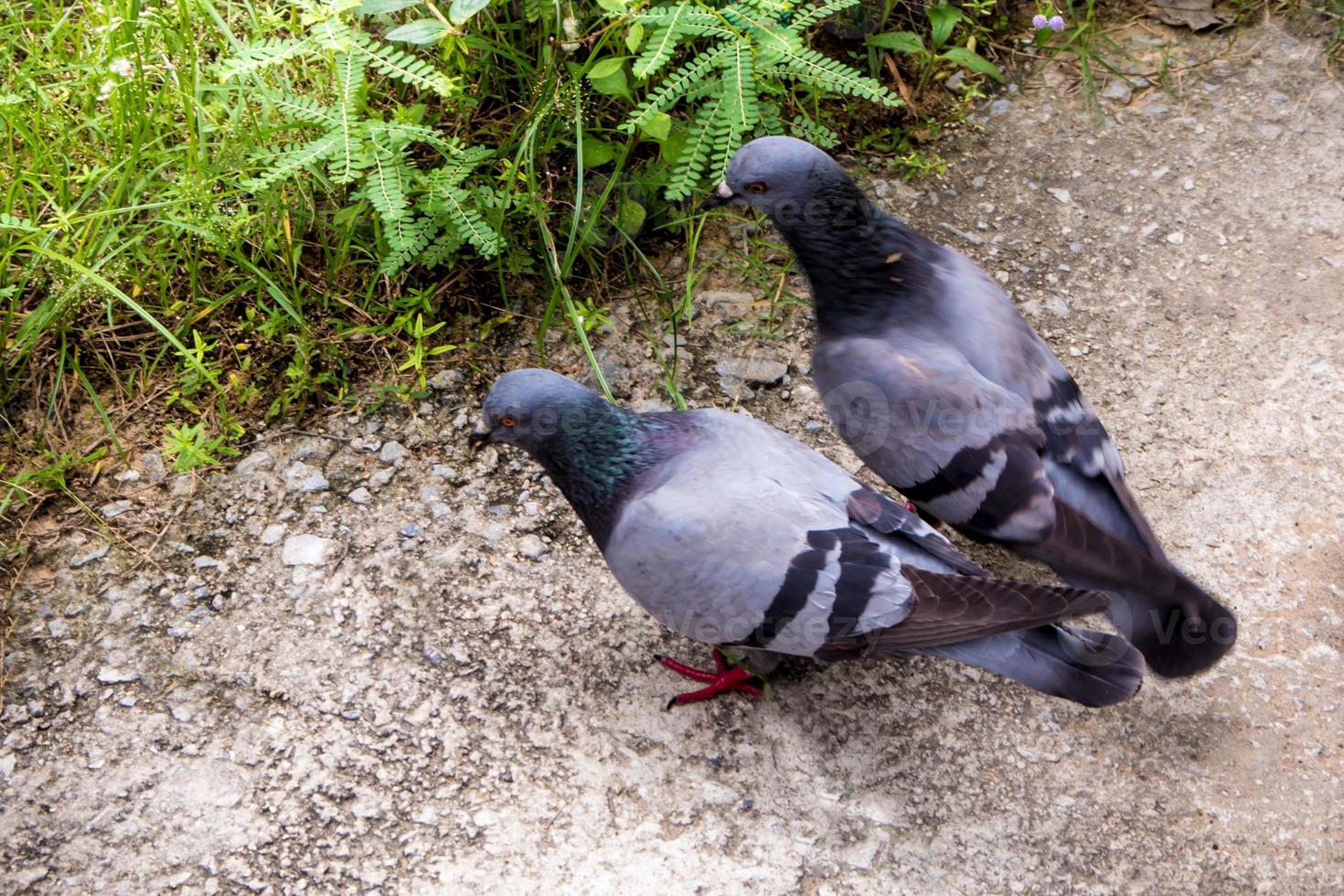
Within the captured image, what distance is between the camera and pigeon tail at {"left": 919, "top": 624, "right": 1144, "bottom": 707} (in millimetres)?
2900

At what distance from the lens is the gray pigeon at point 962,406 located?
303cm

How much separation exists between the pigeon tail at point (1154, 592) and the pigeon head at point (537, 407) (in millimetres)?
1332

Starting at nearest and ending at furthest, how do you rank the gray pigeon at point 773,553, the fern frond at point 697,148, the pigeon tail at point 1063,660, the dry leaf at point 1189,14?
the gray pigeon at point 773,553, the pigeon tail at point 1063,660, the fern frond at point 697,148, the dry leaf at point 1189,14

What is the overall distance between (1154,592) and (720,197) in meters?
1.79

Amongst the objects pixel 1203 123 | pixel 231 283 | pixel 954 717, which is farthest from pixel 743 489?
pixel 1203 123

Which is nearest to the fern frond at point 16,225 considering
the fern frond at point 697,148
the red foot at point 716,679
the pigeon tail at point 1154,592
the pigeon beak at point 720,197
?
the fern frond at point 697,148

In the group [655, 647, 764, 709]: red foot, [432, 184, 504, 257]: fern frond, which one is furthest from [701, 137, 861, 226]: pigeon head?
[655, 647, 764, 709]: red foot

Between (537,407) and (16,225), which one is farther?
(16,225)

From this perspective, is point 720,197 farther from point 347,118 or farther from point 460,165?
point 347,118

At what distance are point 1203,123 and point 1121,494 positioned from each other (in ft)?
7.93

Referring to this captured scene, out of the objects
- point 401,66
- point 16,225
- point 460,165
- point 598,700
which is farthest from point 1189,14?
point 16,225

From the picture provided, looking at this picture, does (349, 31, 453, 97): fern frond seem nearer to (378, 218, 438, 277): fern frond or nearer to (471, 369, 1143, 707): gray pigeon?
(378, 218, 438, 277): fern frond

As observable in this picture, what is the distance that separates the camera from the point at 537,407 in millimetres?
3025

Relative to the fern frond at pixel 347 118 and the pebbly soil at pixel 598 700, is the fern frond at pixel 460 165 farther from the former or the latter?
the pebbly soil at pixel 598 700
